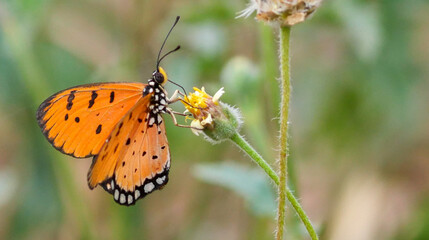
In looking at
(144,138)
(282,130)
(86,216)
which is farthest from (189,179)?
(282,130)

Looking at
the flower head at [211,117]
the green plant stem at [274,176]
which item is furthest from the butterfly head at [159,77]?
the green plant stem at [274,176]

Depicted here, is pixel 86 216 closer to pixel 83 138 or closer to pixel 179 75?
pixel 179 75

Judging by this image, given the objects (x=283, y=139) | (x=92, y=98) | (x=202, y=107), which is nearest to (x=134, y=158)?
(x=92, y=98)

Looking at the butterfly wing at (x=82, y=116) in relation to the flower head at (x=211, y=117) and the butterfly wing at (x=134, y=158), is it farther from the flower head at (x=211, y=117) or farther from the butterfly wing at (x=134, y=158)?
the flower head at (x=211, y=117)

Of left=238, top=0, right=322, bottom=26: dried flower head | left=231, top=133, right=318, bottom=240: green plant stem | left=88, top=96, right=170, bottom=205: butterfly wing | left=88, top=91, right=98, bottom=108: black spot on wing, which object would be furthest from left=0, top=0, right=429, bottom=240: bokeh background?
left=238, top=0, right=322, bottom=26: dried flower head

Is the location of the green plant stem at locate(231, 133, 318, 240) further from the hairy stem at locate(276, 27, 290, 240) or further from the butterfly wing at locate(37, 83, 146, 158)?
the butterfly wing at locate(37, 83, 146, 158)

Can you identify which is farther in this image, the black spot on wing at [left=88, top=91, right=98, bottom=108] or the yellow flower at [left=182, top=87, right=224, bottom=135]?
the black spot on wing at [left=88, top=91, right=98, bottom=108]

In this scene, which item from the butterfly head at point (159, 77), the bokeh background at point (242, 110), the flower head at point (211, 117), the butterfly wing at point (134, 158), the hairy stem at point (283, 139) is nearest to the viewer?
the hairy stem at point (283, 139)
